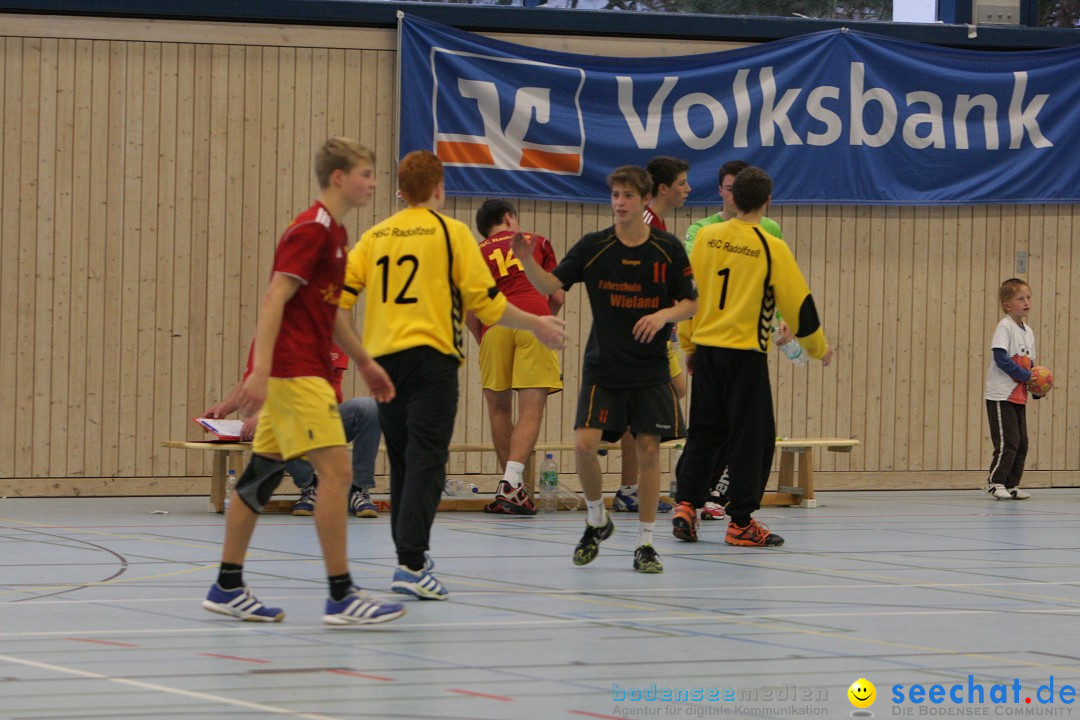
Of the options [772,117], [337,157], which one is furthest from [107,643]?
[772,117]

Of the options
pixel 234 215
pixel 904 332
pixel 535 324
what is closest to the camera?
pixel 535 324

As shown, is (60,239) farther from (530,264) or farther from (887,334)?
(887,334)

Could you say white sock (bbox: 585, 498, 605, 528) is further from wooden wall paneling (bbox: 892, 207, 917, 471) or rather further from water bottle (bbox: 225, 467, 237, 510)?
wooden wall paneling (bbox: 892, 207, 917, 471)

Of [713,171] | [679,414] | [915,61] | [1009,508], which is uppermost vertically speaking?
[915,61]

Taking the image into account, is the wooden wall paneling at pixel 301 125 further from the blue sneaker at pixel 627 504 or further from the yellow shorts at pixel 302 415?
the yellow shorts at pixel 302 415

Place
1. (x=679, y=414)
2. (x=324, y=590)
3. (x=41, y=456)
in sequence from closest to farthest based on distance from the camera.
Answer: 1. (x=324, y=590)
2. (x=679, y=414)
3. (x=41, y=456)

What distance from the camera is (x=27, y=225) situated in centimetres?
1123

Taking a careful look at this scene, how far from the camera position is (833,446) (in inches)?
448

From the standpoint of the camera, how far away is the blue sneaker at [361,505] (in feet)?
32.7

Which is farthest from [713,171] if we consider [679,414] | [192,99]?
[679,414]

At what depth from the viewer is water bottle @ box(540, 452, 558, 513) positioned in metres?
10.8

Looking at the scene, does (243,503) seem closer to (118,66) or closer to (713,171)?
(118,66)

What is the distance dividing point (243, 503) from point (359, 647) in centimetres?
85

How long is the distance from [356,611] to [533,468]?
5295mm
